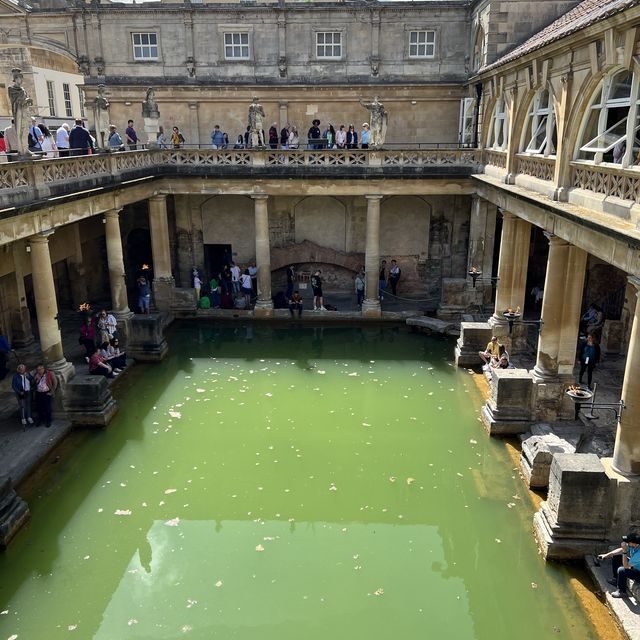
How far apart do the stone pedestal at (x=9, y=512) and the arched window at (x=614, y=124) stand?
11793 millimetres

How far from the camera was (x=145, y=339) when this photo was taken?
19047 millimetres

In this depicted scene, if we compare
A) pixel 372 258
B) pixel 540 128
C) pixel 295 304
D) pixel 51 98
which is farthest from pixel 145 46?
pixel 540 128

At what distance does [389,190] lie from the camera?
2202cm

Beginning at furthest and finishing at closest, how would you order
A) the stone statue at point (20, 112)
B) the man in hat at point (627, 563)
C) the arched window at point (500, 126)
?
the arched window at point (500, 126), the stone statue at point (20, 112), the man in hat at point (627, 563)

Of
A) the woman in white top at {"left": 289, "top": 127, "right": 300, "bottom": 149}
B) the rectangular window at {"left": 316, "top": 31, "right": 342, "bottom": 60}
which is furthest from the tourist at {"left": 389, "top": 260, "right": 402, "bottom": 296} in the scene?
the rectangular window at {"left": 316, "top": 31, "right": 342, "bottom": 60}

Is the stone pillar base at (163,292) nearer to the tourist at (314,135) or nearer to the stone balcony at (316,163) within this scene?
the stone balcony at (316,163)

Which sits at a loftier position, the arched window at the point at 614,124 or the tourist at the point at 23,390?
the arched window at the point at 614,124

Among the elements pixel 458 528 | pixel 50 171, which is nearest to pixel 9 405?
pixel 50 171

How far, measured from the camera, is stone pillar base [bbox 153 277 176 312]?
23.1m

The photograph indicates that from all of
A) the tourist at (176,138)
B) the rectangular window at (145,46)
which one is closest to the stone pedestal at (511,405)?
the tourist at (176,138)

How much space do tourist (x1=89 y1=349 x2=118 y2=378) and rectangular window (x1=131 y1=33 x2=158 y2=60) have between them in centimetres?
1402

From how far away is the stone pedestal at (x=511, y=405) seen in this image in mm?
14188

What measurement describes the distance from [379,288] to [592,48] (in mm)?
14107

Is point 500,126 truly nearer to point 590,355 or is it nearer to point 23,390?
point 590,355
